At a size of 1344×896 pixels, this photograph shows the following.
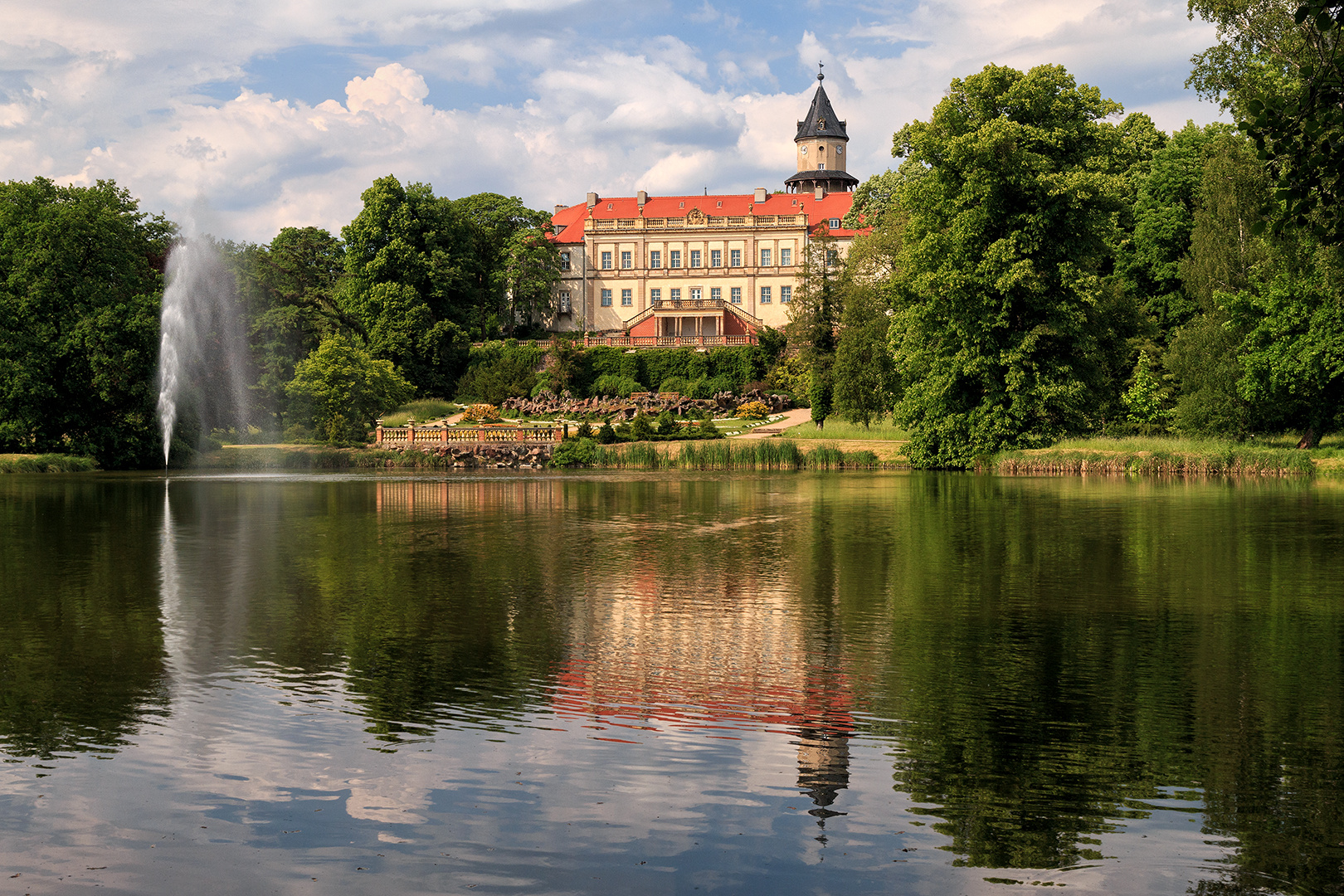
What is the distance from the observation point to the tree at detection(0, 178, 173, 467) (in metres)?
46.5

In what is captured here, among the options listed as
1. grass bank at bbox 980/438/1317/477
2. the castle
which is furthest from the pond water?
the castle

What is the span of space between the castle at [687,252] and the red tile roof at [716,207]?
102 millimetres

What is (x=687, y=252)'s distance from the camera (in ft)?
339

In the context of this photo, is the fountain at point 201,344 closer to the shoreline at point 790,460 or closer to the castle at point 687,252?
the shoreline at point 790,460

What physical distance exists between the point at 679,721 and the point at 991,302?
35209 millimetres

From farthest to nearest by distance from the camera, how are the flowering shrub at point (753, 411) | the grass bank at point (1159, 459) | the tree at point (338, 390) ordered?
1. the flowering shrub at point (753, 411)
2. the tree at point (338, 390)
3. the grass bank at point (1159, 459)

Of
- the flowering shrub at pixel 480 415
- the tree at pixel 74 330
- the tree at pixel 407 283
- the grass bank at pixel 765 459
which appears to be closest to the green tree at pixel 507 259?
the tree at pixel 407 283

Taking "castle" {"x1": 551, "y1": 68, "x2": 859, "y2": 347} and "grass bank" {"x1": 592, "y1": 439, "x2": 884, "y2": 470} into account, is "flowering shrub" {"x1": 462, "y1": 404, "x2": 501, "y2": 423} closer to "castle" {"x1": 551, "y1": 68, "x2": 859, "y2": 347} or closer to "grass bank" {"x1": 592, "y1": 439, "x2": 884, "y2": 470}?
"grass bank" {"x1": 592, "y1": 439, "x2": 884, "y2": 470}

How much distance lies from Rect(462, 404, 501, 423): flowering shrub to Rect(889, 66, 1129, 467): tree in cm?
2853

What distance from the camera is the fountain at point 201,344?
162 ft

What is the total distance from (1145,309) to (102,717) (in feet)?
165

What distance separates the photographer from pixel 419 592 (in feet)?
47.1

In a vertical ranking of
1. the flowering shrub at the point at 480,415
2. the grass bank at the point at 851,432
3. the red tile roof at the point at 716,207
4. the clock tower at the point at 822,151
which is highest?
the clock tower at the point at 822,151

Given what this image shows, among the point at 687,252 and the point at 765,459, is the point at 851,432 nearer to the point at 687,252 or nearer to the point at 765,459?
the point at 765,459
